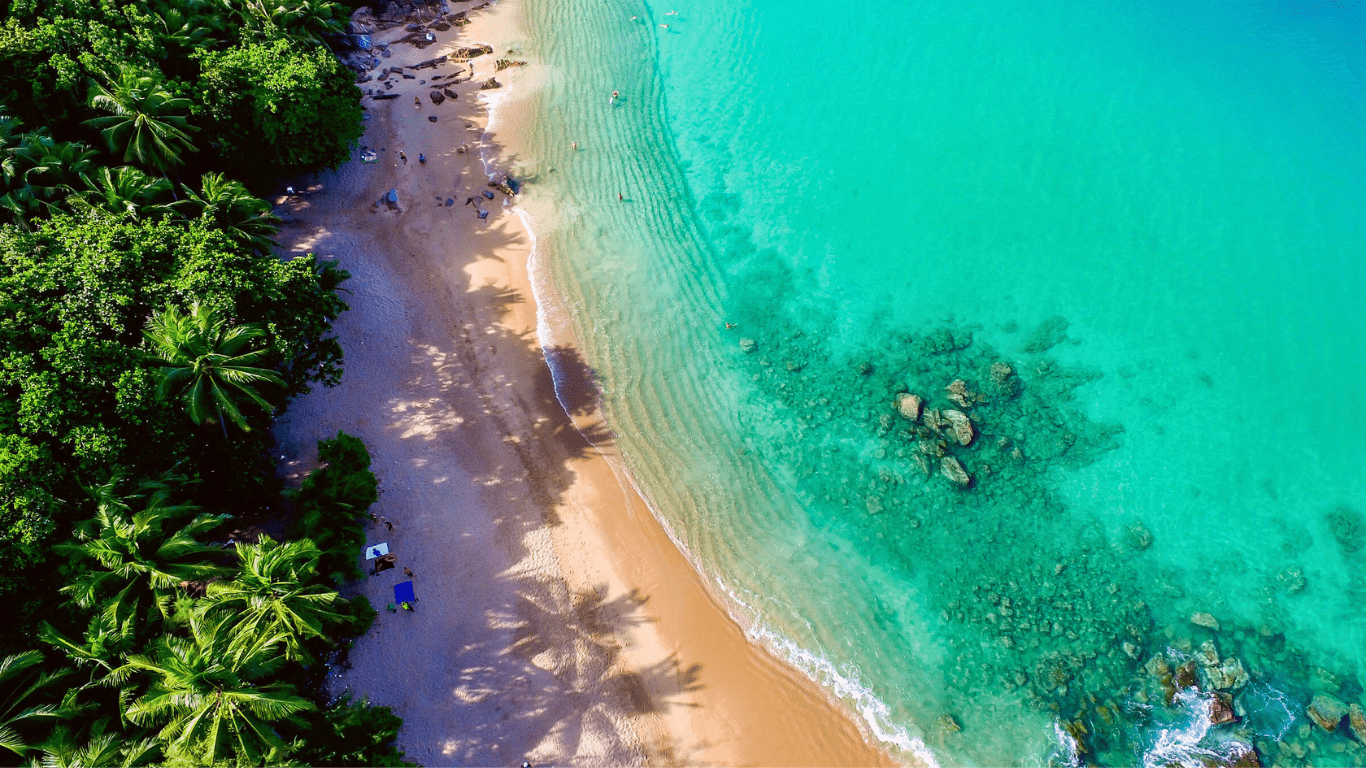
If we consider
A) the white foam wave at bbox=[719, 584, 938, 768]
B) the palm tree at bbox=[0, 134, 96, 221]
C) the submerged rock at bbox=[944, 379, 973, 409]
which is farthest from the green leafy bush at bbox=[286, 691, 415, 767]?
the submerged rock at bbox=[944, 379, 973, 409]

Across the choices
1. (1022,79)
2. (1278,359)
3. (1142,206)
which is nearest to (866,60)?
(1022,79)

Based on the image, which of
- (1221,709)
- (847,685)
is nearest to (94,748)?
(847,685)

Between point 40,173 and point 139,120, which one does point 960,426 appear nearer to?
point 139,120

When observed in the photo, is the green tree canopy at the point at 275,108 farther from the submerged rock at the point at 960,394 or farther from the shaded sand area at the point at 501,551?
the submerged rock at the point at 960,394

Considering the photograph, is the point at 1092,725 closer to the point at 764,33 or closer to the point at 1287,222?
the point at 1287,222

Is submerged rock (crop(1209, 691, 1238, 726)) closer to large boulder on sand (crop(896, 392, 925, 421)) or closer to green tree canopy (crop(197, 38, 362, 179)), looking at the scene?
large boulder on sand (crop(896, 392, 925, 421))

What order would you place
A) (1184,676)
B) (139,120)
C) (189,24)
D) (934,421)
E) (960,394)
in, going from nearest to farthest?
(1184,676) < (139,120) < (934,421) < (189,24) < (960,394)
